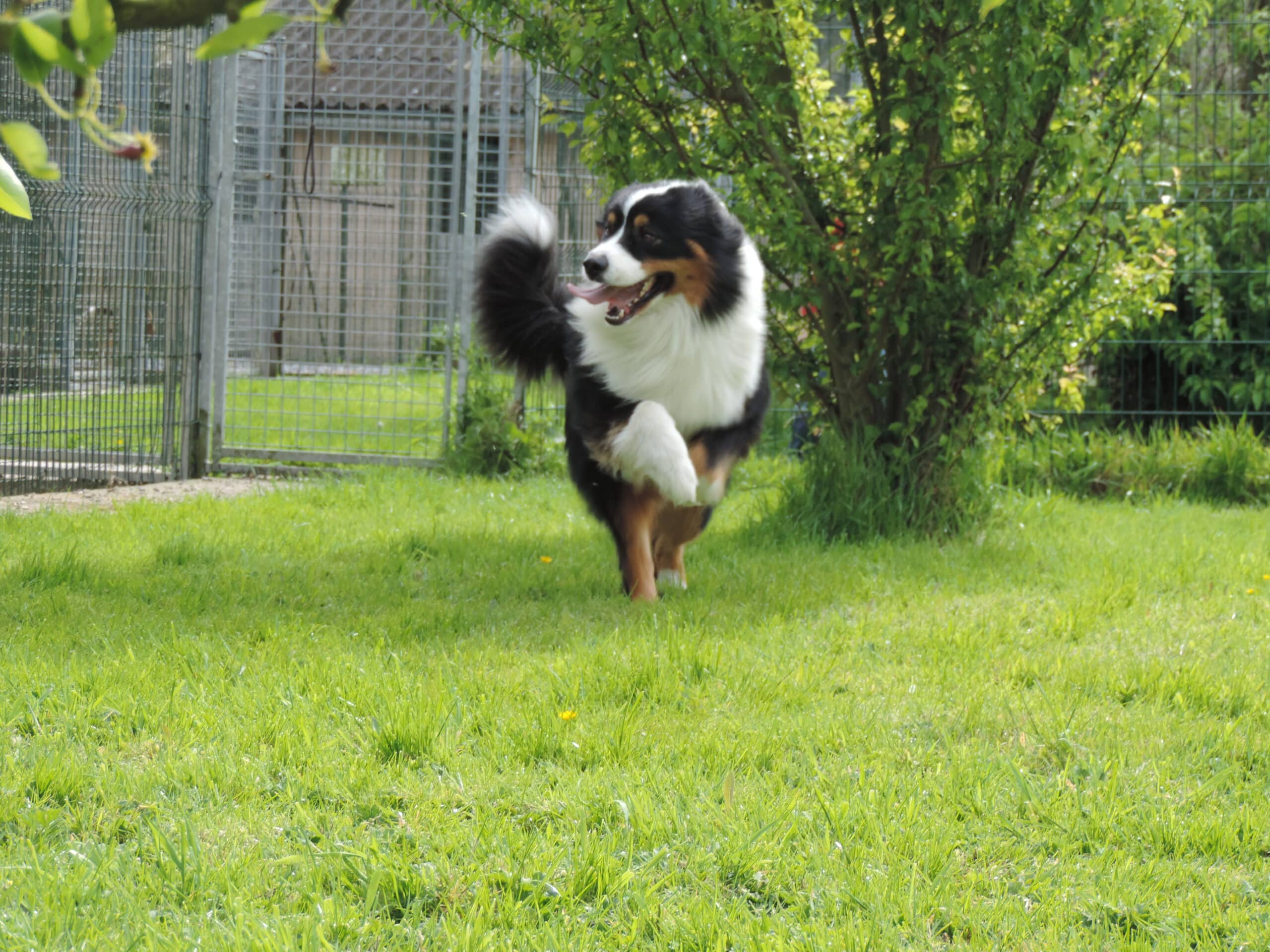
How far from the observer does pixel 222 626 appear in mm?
3627

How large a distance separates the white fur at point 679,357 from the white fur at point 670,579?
1.74 feet

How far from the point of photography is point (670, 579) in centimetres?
458

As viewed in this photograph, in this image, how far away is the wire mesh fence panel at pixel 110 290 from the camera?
626 cm

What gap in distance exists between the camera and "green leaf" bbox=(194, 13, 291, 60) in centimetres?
57

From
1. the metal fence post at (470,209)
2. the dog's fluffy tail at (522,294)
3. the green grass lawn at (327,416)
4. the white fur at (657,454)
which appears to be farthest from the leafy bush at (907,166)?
the green grass lawn at (327,416)

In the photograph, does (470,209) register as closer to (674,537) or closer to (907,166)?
(907,166)

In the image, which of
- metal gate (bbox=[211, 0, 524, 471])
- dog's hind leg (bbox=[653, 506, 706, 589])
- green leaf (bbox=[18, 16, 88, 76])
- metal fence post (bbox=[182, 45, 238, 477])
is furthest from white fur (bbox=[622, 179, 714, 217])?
metal fence post (bbox=[182, 45, 238, 477])

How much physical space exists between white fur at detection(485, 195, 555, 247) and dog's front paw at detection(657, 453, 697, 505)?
134cm

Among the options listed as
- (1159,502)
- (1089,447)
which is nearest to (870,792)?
(1159,502)

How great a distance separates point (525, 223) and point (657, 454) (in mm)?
1436

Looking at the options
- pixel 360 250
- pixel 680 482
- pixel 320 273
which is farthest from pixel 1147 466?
pixel 320 273

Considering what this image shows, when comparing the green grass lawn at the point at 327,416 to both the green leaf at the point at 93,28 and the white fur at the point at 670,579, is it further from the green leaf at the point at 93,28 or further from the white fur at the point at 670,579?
the green leaf at the point at 93,28

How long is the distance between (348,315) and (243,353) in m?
0.85

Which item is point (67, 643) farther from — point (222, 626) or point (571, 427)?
point (571, 427)
